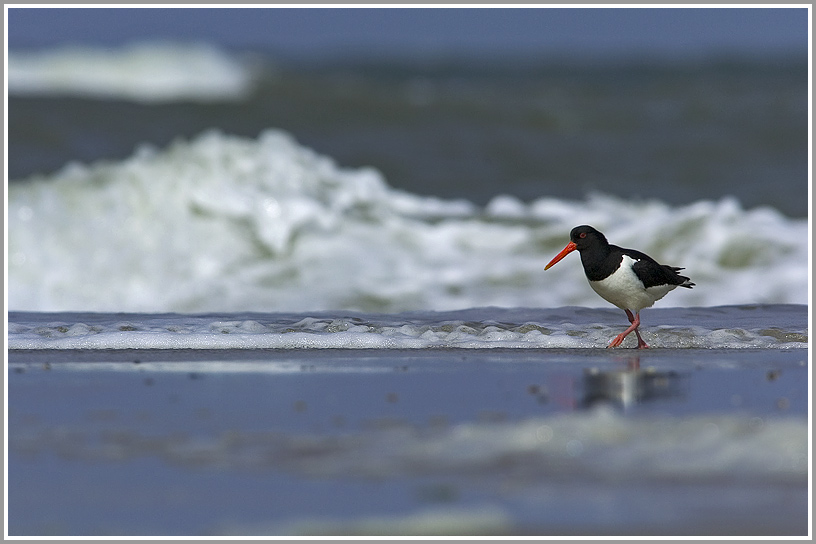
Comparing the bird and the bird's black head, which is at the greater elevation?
the bird's black head

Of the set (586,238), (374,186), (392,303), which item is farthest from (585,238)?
(374,186)

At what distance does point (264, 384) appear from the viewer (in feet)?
17.8

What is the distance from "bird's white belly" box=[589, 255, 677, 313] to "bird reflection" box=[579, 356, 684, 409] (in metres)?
1.20

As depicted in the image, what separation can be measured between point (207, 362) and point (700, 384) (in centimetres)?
251

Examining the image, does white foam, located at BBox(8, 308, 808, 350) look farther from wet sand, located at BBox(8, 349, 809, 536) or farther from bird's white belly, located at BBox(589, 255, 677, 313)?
wet sand, located at BBox(8, 349, 809, 536)

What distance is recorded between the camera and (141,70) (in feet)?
77.8

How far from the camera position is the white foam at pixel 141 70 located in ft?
72.8

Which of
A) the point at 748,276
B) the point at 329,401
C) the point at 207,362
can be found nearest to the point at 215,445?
the point at 329,401

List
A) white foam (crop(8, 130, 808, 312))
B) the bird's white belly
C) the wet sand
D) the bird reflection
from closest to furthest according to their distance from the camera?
the wet sand
the bird reflection
the bird's white belly
white foam (crop(8, 130, 808, 312))

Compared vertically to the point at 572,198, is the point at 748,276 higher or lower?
lower

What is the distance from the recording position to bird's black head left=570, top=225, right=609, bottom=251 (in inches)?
293

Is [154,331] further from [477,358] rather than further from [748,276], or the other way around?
[748,276]

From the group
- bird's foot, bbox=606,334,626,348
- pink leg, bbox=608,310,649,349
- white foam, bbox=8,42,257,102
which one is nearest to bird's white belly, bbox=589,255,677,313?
pink leg, bbox=608,310,649,349

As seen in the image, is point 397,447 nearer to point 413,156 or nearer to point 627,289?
point 627,289
